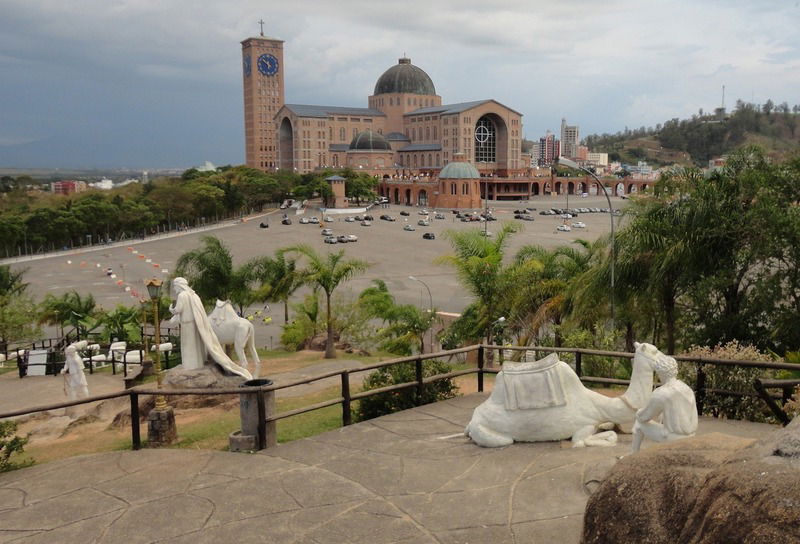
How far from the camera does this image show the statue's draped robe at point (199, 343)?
44.6ft

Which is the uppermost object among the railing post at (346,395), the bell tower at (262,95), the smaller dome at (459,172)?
the bell tower at (262,95)

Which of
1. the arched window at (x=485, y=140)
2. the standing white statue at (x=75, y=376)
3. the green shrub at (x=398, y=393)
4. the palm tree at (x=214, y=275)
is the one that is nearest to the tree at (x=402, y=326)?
the palm tree at (x=214, y=275)

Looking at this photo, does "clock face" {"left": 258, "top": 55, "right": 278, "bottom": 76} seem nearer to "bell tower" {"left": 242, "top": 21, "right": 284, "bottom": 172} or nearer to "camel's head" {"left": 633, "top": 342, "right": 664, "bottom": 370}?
"bell tower" {"left": 242, "top": 21, "right": 284, "bottom": 172}

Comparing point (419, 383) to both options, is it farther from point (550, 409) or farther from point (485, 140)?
point (485, 140)

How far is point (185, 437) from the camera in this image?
452 inches

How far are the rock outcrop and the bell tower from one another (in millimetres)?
141224

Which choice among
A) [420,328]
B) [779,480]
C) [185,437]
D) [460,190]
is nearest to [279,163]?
[460,190]

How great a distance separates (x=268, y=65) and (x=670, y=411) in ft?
478

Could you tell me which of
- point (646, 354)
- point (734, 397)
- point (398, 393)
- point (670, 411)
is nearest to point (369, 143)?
point (398, 393)

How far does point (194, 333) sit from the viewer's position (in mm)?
14055

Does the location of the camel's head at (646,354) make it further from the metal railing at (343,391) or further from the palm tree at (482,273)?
the palm tree at (482,273)

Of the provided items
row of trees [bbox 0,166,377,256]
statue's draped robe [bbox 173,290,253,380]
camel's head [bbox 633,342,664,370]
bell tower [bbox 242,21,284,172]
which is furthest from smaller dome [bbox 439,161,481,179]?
camel's head [bbox 633,342,664,370]

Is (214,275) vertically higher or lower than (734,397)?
higher

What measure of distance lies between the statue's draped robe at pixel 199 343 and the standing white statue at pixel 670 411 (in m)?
9.16
